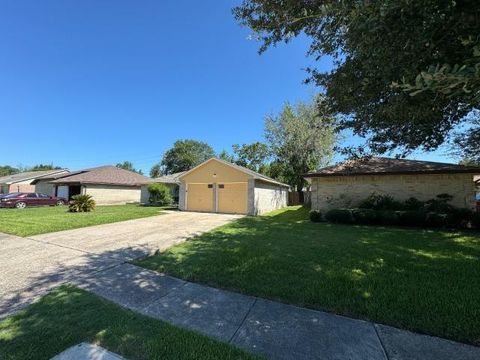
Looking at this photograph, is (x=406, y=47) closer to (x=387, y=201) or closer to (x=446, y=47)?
(x=446, y=47)

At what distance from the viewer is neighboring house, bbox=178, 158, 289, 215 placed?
18078 millimetres

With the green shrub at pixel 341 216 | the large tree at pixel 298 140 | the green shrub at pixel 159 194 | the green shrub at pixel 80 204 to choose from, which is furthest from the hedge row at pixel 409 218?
the green shrub at pixel 159 194

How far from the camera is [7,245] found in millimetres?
7688

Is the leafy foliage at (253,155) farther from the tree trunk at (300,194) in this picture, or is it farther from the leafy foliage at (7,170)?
the leafy foliage at (7,170)

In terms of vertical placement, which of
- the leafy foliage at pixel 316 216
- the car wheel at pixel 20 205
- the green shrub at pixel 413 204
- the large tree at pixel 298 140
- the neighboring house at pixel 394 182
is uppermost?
the large tree at pixel 298 140

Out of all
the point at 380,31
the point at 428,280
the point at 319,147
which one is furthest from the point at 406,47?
the point at 319,147

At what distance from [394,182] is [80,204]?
18.6 meters

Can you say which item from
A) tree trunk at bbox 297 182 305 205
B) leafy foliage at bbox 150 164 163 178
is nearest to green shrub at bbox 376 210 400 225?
tree trunk at bbox 297 182 305 205

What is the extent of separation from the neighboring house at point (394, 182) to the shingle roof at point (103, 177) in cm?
1958

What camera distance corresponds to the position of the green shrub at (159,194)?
24.8 m

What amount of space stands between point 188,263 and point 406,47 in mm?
5399

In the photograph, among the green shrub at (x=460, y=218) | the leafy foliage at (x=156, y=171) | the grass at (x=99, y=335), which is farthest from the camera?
the leafy foliage at (x=156, y=171)

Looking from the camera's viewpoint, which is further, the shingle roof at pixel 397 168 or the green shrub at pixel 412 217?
the shingle roof at pixel 397 168

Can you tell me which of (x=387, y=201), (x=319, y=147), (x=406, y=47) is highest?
(x=319, y=147)
